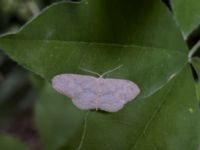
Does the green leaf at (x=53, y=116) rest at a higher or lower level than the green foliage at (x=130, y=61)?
lower

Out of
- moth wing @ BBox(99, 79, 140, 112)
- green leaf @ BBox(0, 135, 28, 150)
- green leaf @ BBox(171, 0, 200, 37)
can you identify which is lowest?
green leaf @ BBox(0, 135, 28, 150)

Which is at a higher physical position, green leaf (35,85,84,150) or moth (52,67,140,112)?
moth (52,67,140,112)

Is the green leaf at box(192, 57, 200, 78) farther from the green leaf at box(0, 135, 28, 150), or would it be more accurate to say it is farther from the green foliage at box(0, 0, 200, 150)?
the green leaf at box(0, 135, 28, 150)

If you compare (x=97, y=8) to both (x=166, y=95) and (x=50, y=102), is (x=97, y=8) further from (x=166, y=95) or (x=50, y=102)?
(x=50, y=102)

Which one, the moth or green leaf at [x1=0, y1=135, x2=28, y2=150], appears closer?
the moth

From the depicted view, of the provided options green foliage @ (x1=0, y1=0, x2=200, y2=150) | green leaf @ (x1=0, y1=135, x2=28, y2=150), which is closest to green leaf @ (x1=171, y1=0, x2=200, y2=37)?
green foliage @ (x1=0, y1=0, x2=200, y2=150)

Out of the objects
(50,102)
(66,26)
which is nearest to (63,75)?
(66,26)

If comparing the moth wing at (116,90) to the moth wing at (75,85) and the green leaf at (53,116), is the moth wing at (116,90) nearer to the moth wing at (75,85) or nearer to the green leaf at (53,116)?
the moth wing at (75,85)

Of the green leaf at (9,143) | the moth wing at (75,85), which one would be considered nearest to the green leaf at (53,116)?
the green leaf at (9,143)

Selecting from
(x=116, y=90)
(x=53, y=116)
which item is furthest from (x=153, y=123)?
(x=53, y=116)
